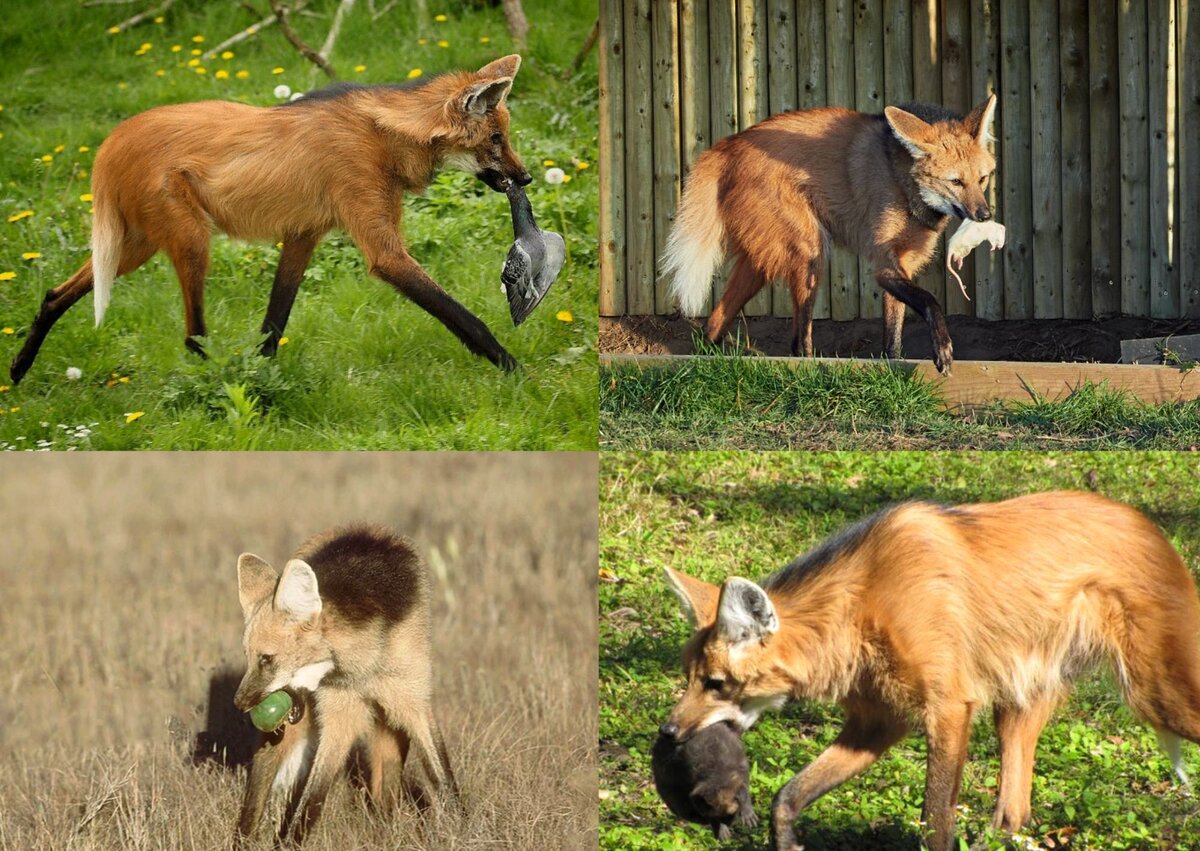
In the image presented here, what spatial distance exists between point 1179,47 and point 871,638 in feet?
16.1

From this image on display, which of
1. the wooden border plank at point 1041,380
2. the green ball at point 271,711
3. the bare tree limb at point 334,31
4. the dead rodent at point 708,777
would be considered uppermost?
the bare tree limb at point 334,31

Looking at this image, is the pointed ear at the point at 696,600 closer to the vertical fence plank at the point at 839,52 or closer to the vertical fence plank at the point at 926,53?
the vertical fence plank at the point at 839,52

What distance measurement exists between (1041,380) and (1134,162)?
7.19 feet

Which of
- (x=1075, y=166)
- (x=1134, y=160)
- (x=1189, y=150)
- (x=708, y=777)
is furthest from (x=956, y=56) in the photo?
(x=708, y=777)

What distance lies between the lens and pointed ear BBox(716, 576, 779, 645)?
10.5 ft

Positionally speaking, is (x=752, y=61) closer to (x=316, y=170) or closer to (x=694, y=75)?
(x=694, y=75)

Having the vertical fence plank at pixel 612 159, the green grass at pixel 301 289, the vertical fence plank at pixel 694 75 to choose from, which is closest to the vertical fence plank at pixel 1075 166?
the vertical fence plank at pixel 694 75

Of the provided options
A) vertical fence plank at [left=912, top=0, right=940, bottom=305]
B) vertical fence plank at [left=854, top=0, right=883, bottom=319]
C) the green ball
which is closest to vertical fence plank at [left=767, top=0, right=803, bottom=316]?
vertical fence plank at [left=854, top=0, right=883, bottom=319]

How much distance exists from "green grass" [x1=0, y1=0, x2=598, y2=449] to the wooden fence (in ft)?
2.19

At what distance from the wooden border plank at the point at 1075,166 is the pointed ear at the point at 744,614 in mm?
4505

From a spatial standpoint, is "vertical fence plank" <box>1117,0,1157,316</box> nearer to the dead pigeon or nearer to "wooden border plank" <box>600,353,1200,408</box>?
"wooden border plank" <box>600,353,1200,408</box>

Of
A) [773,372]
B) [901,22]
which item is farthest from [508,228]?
[901,22]

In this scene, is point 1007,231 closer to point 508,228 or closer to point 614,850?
point 508,228

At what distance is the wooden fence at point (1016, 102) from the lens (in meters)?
6.80
